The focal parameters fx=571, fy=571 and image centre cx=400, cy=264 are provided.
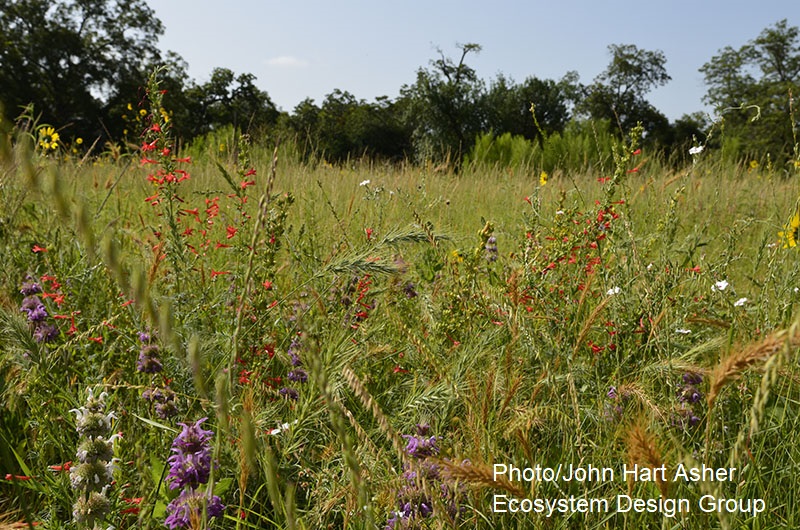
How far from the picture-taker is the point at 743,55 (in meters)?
40.8

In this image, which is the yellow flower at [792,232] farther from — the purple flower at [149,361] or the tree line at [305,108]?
the tree line at [305,108]

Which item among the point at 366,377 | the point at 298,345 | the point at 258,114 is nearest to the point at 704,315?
the point at 366,377

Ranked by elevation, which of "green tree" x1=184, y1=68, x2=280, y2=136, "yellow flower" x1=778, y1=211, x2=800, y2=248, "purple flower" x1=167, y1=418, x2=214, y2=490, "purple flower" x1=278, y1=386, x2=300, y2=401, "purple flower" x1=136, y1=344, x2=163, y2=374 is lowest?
"purple flower" x1=278, y1=386, x2=300, y2=401

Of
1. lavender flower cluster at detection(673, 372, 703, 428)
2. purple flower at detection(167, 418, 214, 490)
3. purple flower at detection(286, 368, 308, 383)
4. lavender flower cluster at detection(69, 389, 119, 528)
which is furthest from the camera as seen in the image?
purple flower at detection(286, 368, 308, 383)

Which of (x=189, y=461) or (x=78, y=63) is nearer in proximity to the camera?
(x=189, y=461)

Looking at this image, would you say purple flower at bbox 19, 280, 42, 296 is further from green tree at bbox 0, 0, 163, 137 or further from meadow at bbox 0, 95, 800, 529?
green tree at bbox 0, 0, 163, 137

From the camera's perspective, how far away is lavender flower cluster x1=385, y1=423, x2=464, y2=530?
3.58 ft

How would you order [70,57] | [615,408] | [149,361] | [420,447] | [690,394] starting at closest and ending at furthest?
[420,447] → [149,361] → [615,408] → [690,394] → [70,57]

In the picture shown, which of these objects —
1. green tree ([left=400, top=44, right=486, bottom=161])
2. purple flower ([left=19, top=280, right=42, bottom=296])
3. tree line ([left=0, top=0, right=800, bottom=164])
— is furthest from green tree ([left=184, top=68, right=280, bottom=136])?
purple flower ([left=19, top=280, right=42, bottom=296])

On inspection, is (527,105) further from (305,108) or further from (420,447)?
(420,447)

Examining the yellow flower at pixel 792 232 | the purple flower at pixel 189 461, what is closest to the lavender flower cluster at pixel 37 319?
the purple flower at pixel 189 461

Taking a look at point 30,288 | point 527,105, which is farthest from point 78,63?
point 30,288

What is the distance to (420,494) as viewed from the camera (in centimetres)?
112

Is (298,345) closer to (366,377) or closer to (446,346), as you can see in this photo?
(366,377)
